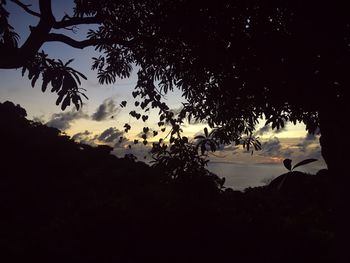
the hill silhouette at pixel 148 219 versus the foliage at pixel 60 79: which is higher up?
the foliage at pixel 60 79

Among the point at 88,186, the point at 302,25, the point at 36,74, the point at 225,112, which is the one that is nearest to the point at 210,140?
the point at 225,112

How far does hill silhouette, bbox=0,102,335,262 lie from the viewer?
9.64 meters

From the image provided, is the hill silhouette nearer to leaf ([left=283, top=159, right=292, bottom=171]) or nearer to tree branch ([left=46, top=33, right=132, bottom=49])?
leaf ([left=283, top=159, right=292, bottom=171])

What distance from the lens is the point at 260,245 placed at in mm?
10477

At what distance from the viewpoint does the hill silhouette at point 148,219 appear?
9641 millimetres

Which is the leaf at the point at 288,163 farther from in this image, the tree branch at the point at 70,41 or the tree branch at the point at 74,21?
the tree branch at the point at 74,21

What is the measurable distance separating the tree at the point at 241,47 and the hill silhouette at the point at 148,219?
177 centimetres

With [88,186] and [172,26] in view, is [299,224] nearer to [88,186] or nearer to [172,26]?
[172,26]

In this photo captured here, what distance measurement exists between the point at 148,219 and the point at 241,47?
321 inches

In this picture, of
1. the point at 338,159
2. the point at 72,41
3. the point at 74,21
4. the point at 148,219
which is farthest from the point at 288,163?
the point at 148,219

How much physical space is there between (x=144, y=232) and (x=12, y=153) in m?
13.0

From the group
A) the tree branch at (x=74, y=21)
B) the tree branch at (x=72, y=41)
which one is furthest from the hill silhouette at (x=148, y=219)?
the tree branch at (x=74, y=21)

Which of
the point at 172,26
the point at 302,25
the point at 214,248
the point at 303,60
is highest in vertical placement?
the point at 172,26

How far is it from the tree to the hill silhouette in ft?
5.80
